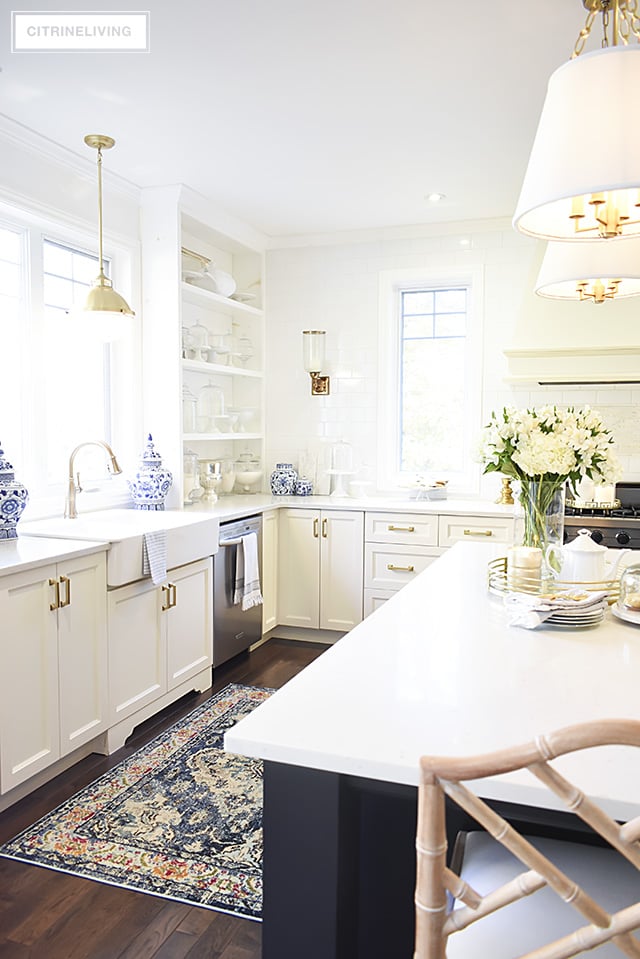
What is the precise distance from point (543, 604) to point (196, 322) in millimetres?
3439

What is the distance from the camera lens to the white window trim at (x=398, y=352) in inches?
187

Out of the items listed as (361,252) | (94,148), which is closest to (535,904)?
(94,148)

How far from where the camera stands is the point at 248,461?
518 cm

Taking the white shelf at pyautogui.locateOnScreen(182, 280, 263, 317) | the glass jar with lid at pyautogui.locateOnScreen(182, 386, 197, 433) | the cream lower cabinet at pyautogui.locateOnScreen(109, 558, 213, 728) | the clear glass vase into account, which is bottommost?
the cream lower cabinet at pyautogui.locateOnScreen(109, 558, 213, 728)

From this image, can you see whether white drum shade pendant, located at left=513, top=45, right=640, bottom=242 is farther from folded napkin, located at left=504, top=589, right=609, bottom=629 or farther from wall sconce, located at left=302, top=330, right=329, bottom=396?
wall sconce, located at left=302, top=330, right=329, bottom=396

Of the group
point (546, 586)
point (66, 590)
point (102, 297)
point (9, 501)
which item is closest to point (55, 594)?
point (66, 590)

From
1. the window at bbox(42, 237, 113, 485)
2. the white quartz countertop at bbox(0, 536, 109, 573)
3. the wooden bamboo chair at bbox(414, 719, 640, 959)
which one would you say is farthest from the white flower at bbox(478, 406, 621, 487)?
the window at bbox(42, 237, 113, 485)

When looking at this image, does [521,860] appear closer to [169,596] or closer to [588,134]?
[588,134]

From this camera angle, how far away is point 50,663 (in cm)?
268

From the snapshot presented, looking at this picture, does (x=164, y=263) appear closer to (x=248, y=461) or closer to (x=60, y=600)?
(x=248, y=461)

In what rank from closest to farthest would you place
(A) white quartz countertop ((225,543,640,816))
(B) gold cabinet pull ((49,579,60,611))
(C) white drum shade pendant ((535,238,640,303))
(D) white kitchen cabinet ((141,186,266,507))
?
(A) white quartz countertop ((225,543,640,816))
(C) white drum shade pendant ((535,238,640,303))
(B) gold cabinet pull ((49,579,60,611))
(D) white kitchen cabinet ((141,186,266,507))

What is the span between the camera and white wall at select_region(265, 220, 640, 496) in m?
4.52

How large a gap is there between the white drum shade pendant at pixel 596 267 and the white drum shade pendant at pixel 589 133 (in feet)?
1.66

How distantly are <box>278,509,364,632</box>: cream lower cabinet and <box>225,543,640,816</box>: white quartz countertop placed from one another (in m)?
2.53
